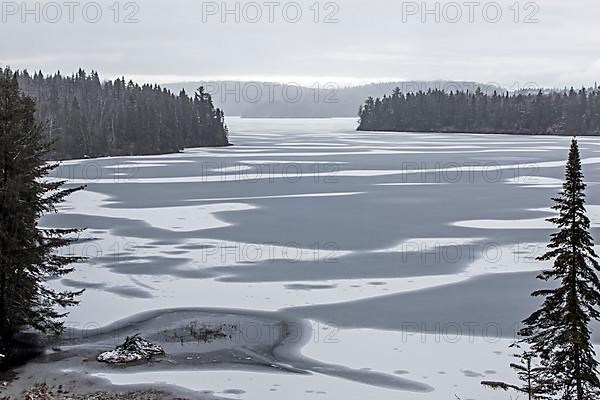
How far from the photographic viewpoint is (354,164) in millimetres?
65312

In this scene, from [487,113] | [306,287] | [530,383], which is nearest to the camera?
[530,383]

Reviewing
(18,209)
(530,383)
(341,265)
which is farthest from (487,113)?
(530,383)

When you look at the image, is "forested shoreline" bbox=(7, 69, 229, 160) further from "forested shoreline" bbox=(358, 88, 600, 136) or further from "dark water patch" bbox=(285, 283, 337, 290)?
"forested shoreline" bbox=(358, 88, 600, 136)

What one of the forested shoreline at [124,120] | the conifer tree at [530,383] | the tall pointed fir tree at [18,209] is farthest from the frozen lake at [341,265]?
the forested shoreline at [124,120]

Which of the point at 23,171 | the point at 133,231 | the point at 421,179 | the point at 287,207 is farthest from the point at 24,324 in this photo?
the point at 421,179

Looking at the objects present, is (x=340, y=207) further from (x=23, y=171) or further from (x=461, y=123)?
(x=461, y=123)

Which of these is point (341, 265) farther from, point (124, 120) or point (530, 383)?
point (124, 120)

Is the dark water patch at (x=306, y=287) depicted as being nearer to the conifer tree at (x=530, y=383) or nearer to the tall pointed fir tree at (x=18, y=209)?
the tall pointed fir tree at (x=18, y=209)

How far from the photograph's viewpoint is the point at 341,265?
24.4 m

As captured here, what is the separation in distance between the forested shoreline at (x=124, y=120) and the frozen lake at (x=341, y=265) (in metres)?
39.3

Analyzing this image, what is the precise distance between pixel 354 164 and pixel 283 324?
4781 cm

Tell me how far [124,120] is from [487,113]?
91981mm

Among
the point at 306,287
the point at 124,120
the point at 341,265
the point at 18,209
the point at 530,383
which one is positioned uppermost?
the point at 124,120

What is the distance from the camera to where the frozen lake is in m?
15.1
